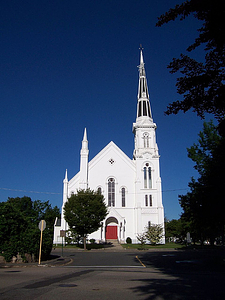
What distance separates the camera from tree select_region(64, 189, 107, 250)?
112 ft

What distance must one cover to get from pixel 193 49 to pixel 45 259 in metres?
15.5

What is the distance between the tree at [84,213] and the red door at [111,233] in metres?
10.0

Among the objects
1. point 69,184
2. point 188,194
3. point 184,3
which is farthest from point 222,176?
point 69,184

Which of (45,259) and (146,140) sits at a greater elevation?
(146,140)

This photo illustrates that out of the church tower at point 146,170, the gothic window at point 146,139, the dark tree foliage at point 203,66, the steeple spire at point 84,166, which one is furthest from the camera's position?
the gothic window at point 146,139

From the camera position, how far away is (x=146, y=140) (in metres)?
49.9

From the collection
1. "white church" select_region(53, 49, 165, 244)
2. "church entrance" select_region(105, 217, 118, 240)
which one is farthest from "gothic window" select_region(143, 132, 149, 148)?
"church entrance" select_region(105, 217, 118, 240)

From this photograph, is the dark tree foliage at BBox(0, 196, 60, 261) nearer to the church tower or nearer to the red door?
the red door

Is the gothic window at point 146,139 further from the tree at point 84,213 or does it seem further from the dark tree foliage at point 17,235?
the dark tree foliage at point 17,235

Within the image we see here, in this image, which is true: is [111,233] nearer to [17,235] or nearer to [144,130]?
[144,130]

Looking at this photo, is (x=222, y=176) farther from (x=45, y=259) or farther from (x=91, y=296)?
(x=91, y=296)

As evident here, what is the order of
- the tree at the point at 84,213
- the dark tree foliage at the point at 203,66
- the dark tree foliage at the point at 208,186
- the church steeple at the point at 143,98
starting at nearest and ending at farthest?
1. the dark tree foliage at the point at 203,66
2. the dark tree foliage at the point at 208,186
3. the tree at the point at 84,213
4. the church steeple at the point at 143,98

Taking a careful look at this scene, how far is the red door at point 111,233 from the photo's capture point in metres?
44.9

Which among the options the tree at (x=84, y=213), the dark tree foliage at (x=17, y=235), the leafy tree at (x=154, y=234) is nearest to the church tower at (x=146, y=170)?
the leafy tree at (x=154, y=234)
